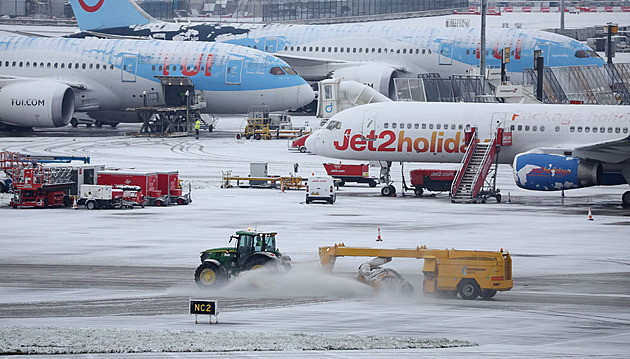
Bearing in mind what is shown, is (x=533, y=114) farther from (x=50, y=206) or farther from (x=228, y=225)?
(x=50, y=206)

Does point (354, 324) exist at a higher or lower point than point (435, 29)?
lower

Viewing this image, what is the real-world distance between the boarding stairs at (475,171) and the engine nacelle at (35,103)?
34893 mm

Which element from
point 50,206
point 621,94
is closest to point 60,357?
point 50,206

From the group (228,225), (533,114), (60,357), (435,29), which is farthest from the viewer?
(435,29)

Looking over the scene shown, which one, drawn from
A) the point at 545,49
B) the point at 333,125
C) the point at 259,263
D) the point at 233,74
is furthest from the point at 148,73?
the point at 259,263

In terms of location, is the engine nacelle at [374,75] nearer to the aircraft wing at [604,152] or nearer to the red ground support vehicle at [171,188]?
the aircraft wing at [604,152]

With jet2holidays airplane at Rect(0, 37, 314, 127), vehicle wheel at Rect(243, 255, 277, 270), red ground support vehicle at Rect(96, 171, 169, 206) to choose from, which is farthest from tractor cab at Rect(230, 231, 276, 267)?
jet2holidays airplane at Rect(0, 37, 314, 127)

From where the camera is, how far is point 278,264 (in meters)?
23.4

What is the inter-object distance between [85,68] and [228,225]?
42198 mm

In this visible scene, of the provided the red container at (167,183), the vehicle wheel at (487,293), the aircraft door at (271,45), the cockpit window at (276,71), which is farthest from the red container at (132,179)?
the aircraft door at (271,45)

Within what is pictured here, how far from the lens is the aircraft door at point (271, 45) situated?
87688 mm

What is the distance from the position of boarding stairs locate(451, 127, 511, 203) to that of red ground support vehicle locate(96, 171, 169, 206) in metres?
12.3

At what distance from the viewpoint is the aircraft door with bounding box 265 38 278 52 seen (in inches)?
3452

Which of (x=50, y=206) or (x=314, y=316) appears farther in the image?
(x=50, y=206)
